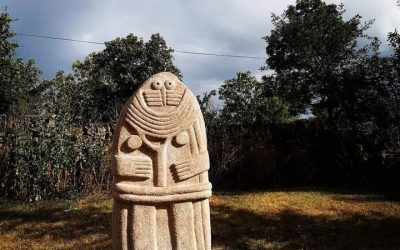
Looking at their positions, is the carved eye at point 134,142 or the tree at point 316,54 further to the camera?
the tree at point 316,54

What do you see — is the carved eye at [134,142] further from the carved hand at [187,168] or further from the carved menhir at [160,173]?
the carved hand at [187,168]

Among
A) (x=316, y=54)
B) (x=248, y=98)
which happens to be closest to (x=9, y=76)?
(x=316, y=54)

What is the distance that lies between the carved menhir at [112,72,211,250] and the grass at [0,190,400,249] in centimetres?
314

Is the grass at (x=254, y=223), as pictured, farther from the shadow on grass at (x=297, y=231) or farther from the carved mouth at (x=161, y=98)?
the carved mouth at (x=161, y=98)

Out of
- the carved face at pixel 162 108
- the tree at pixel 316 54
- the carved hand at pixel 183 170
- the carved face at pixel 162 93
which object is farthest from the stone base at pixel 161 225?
the tree at pixel 316 54

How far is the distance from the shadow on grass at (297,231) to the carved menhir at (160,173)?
3.15 metres

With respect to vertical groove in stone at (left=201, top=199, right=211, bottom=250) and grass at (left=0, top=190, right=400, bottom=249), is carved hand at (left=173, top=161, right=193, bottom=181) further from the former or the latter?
grass at (left=0, top=190, right=400, bottom=249)

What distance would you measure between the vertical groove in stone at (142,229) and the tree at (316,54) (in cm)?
1043

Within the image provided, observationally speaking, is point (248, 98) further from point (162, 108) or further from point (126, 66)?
point (162, 108)

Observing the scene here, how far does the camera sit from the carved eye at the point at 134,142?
4215 mm

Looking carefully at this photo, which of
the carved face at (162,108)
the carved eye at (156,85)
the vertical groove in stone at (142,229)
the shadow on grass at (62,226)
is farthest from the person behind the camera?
the shadow on grass at (62,226)

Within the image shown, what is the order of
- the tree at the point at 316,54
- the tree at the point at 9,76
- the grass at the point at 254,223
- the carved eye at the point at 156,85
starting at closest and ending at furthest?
the carved eye at the point at 156,85 < the grass at the point at 254,223 < the tree at the point at 316,54 < the tree at the point at 9,76

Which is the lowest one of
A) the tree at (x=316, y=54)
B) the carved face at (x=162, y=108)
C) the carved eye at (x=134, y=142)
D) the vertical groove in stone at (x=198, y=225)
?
the vertical groove in stone at (x=198, y=225)

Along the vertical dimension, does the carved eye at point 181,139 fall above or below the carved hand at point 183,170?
above
